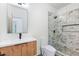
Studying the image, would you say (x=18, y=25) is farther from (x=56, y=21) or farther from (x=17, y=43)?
(x=56, y=21)

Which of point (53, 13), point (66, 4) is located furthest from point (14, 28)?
point (66, 4)

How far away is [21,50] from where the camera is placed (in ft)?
3.53

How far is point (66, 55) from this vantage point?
108 centimetres

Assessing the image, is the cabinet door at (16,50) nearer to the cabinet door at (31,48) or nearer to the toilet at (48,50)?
the cabinet door at (31,48)

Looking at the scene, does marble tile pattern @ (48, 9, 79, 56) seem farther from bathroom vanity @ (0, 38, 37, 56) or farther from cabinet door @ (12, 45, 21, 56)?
cabinet door @ (12, 45, 21, 56)

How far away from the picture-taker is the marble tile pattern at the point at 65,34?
105 cm

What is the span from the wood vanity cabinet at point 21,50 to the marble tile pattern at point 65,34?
7.9 inches

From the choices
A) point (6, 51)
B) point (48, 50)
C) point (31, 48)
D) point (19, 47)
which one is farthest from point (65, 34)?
point (6, 51)

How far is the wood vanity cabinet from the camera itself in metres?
1.02

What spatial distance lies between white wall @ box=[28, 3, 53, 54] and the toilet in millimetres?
57

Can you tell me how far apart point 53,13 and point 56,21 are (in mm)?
88

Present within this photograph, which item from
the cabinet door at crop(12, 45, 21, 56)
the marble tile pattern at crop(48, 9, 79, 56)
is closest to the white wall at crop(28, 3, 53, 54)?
the marble tile pattern at crop(48, 9, 79, 56)

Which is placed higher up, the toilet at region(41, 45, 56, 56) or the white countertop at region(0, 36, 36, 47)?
the white countertop at region(0, 36, 36, 47)

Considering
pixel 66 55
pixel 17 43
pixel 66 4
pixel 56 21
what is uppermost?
pixel 66 4
